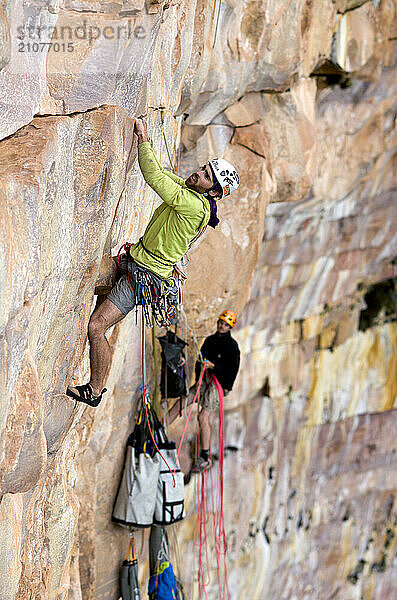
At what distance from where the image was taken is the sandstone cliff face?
2732 millimetres

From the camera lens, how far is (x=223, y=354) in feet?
17.4

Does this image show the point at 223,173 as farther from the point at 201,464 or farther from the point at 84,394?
the point at 201,464

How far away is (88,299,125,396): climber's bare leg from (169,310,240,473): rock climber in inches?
63.8

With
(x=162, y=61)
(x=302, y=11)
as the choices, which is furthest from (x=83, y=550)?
(x=302, y=11)

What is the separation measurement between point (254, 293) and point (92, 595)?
132 inches

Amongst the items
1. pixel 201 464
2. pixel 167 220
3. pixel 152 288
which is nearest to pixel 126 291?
pixel 152 288

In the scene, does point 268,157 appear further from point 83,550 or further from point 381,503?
point 381,503

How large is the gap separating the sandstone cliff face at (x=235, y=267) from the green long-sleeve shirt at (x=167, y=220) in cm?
14

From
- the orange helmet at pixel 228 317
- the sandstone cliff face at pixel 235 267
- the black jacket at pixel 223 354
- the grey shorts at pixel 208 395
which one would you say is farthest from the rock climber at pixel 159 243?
the grey shorts at pixel 208 395

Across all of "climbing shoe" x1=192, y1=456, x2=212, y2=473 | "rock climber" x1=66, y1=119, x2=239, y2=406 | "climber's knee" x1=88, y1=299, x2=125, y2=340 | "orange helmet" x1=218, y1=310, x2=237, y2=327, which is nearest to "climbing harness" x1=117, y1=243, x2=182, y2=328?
"rock climber" x1=66, y1=119, x2=239, y2=406

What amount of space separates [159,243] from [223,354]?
2053 millimetres

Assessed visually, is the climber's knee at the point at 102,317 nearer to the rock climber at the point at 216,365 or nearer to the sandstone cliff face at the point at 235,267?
the sandstone cliff face at the point at 235,267

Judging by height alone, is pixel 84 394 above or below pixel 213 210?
below

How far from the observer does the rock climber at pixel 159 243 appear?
318 centimetres
